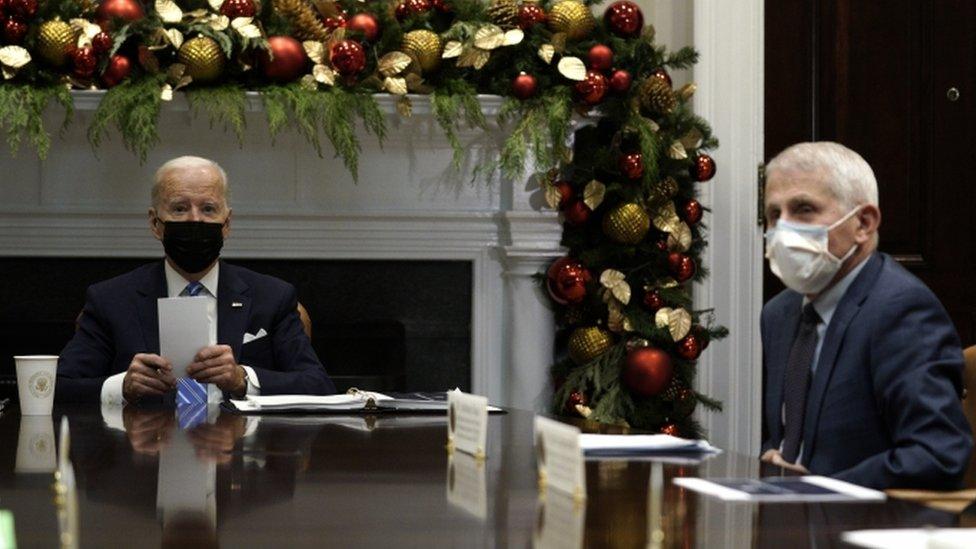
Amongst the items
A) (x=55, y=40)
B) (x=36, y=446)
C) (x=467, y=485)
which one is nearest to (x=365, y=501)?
(x=467, y=485)

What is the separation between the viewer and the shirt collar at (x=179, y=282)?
342cm

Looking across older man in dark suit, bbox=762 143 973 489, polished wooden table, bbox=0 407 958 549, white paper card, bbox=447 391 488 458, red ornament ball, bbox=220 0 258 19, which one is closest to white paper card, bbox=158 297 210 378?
polished wooden table, bbox=0 407 958 549

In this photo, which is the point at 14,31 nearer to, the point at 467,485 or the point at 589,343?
the point at 589,343

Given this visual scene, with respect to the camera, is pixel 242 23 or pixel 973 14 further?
pixel 973 14

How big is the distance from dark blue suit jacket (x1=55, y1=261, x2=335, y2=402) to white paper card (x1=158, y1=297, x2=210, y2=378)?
11.2 inches

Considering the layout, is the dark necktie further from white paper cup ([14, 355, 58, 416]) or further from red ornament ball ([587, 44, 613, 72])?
red ornament ball ([587, 44, 613, 72])

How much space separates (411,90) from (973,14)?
210 centimetres

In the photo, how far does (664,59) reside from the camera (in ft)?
16.0

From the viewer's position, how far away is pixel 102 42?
171 inches

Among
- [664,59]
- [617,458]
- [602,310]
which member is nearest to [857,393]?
[617,458]

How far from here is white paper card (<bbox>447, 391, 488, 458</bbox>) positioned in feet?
6.68

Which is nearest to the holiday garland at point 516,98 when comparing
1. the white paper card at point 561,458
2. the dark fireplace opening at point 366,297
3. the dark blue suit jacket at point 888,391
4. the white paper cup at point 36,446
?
the dark fireplace opening at point 366,297

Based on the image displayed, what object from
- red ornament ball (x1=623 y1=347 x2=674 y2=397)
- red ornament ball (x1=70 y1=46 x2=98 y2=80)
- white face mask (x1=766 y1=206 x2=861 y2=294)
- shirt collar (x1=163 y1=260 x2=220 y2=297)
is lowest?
red ornament ball (x1=623 y1=347 x2=674 y2=397)

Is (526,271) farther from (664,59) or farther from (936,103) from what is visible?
(936,103)
